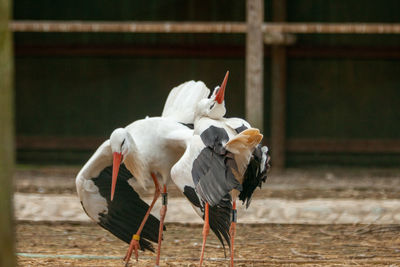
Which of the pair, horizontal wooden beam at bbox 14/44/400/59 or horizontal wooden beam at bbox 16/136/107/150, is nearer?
horizontal wooden beam at bbox 14/44/400/59

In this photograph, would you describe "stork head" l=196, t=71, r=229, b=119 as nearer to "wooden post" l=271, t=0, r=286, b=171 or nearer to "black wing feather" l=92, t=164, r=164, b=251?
"black wing feather" l=92, t=164, r=164, b=251

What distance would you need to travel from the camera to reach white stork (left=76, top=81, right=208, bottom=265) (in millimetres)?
3951

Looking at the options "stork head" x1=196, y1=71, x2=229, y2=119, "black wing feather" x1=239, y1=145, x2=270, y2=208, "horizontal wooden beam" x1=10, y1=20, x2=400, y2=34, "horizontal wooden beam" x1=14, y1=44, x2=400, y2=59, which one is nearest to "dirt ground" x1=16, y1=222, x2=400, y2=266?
"black wing feather" x1=239, y1=145, x2=270, y2=208

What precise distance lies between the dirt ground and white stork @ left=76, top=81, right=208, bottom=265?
206 mm

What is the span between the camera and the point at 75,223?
5387 mm

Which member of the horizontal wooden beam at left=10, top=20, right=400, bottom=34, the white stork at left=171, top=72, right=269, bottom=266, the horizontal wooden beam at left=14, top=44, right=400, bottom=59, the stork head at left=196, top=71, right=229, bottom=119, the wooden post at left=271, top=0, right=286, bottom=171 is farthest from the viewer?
the horizontal wooden beam at left=14, top=44, right=400, bottom=59

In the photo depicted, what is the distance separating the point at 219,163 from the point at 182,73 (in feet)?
15.6

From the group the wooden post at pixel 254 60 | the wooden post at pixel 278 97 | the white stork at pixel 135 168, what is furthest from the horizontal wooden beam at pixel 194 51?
the white stork at pixel 135 168

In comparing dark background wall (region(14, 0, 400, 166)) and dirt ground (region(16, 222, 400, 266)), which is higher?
dark background wall (region(14, 0, 400, 166))

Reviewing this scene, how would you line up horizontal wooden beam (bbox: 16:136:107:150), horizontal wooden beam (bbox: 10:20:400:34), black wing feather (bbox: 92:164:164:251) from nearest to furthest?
1. black wing feather (bbox: 92:164:164:251)
2. horizontal wooden beam (bbox: 10:20:400:34)
3. horizontal wooden beam (bbox: 16:136:107:150)

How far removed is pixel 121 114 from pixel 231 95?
1266 mm

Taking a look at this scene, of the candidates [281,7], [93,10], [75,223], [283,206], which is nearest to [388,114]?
[281,7]

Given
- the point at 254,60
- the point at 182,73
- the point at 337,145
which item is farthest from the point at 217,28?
the point at 337,145

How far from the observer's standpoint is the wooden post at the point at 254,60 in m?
6.71
